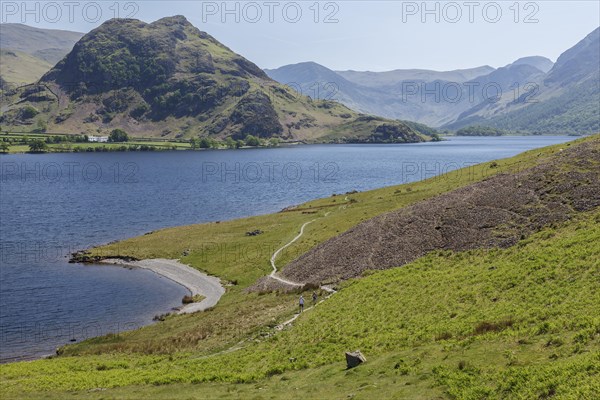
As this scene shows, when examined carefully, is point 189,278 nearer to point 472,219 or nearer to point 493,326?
point 472,219

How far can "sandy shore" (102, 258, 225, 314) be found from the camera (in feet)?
250

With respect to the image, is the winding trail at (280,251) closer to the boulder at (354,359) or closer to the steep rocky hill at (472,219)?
the steep rocky hill at (472,219)

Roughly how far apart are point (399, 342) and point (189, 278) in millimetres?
62407

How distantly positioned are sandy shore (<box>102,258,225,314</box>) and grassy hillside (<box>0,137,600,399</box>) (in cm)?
731

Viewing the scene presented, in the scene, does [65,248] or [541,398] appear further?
[65,248]

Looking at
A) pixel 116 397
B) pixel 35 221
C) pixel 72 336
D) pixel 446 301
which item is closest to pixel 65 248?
pixel 35 221

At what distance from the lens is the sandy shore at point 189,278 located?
76.3 m

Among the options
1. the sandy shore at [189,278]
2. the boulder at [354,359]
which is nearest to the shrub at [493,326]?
the boulder at [354,359]

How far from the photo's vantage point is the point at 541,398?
22.6m

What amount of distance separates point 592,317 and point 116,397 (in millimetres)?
32552

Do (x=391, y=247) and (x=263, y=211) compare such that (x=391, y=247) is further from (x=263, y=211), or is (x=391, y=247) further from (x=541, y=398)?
(x=263, y=211)

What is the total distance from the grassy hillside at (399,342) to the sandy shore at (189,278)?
24.0ft

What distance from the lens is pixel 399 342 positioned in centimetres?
3691

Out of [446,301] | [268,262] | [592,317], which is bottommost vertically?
[268,262]
